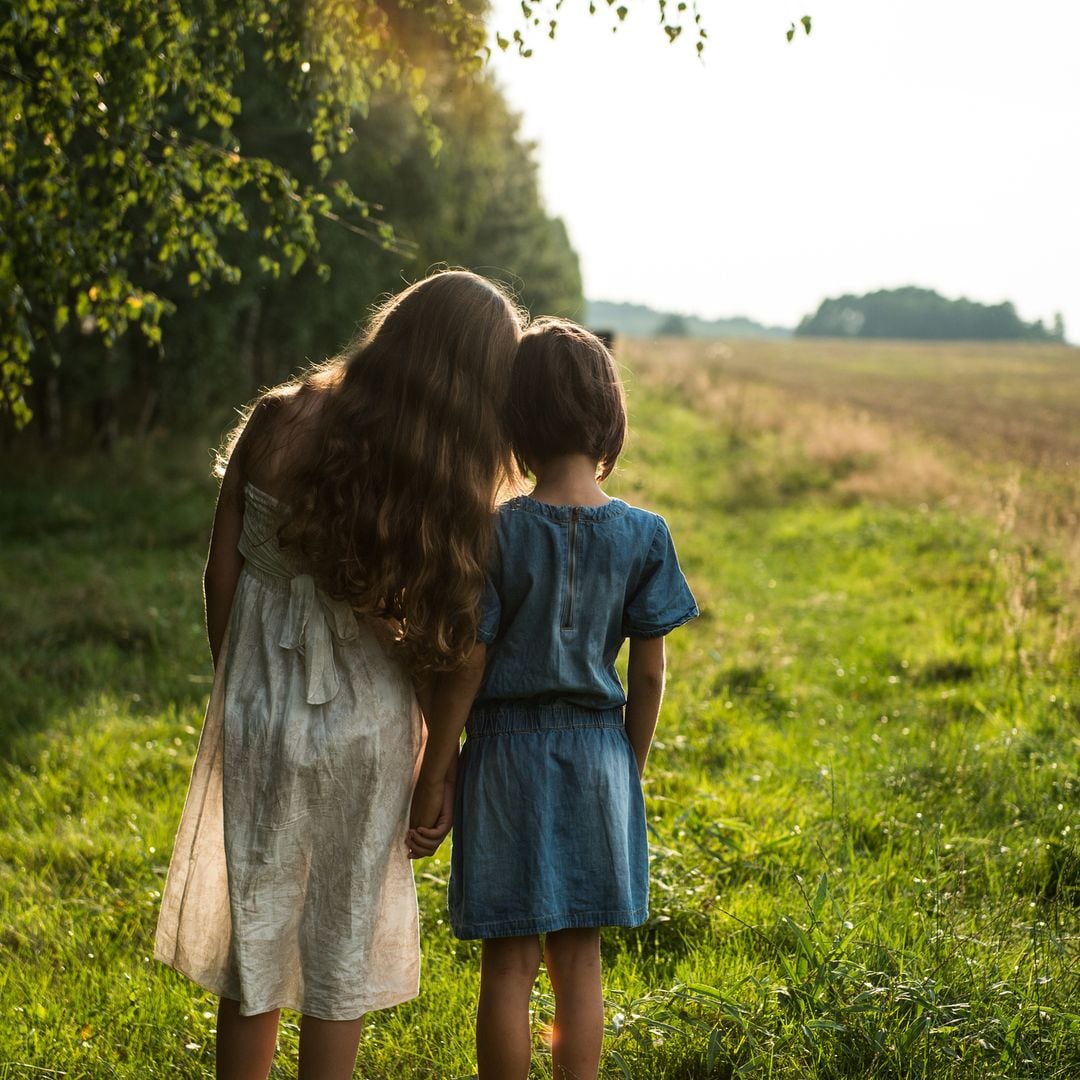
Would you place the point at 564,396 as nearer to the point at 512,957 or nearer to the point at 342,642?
the point at 342,642

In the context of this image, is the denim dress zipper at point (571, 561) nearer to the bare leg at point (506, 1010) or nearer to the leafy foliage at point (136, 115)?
the bare leg at point (506, 1010)

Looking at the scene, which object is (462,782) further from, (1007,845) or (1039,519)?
(1039,519)

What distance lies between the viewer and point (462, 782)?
8.21ft

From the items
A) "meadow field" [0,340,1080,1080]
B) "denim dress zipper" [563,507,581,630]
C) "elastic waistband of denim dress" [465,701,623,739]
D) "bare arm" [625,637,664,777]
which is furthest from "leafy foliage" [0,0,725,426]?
"elastic waistband of denim dress" [465,701,623,739]

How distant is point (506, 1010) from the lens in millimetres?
2408

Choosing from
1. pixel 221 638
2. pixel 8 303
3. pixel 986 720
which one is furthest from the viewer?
pixel 986 720

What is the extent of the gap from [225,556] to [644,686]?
1.04 metres

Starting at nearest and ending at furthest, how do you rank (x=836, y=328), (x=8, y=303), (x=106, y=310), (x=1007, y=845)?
(x=1007, y=845) → (x=8, y=303) → (x=106, y=310) → (x=836, y=328)

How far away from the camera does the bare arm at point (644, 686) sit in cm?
254

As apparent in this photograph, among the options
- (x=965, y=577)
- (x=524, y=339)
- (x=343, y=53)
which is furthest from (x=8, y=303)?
(x=965, y=577)

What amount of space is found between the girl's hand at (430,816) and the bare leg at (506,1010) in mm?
260

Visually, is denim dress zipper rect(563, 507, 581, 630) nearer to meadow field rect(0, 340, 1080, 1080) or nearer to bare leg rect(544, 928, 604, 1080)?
bare leg rect(544, 928, 604, 1080)

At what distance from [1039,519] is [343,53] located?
5.91 m

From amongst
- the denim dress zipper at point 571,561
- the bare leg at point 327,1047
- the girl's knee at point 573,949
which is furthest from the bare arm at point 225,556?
the girl's knee at point 573,949
